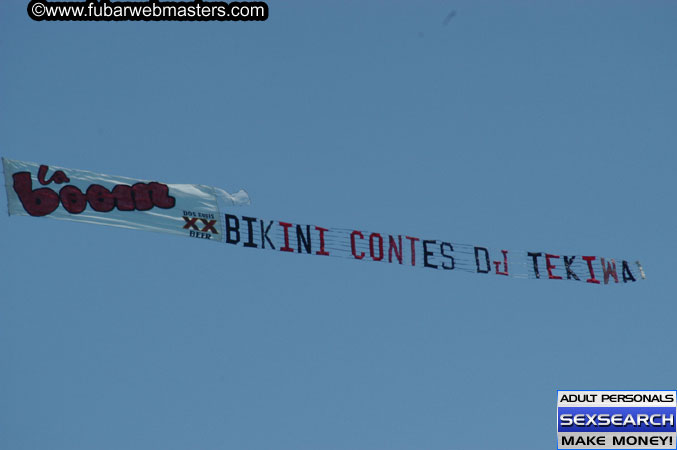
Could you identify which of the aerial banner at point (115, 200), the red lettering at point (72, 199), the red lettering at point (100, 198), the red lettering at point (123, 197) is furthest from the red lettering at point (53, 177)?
the red lettering at point (123, 197)

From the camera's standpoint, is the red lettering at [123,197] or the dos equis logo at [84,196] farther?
the red lettering at [123,197]

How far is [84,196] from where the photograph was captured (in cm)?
5606

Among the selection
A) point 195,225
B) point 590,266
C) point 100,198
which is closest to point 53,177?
point 100,198

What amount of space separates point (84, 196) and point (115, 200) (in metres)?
1.28

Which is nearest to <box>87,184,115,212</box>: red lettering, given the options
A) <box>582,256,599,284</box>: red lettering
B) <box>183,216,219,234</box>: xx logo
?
<box>183,216,219,234</box>: xx logo

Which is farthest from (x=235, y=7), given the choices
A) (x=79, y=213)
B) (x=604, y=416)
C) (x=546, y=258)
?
(x=604, y=416)

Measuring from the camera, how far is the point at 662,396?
5634cm

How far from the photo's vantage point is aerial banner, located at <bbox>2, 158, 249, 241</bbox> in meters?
54.5

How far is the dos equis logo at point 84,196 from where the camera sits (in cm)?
5441

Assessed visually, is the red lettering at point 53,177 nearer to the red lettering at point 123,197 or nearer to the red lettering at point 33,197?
the red lettering at point 33,197

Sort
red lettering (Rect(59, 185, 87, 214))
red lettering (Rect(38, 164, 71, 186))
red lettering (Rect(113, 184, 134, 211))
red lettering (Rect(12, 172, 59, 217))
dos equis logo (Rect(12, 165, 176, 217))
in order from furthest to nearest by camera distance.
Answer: red lettering (Rect(113, 184, 134, 211)) → red lettering (Rect(59, 185, 87, 214)) → red lettering (Rect(38, 164, 71, 186)) → dos equis logo (Rect(12, 165, 176, 217)) → red lettering (Rect(12, 172, 59, 217))

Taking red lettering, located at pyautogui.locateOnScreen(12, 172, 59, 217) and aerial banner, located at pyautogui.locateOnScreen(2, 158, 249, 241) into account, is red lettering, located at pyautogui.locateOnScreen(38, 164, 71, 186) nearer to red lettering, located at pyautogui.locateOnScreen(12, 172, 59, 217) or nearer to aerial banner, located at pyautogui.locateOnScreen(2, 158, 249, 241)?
aerial banner, located at pyautogui.locateOnScreen(2, 158, 249, 241)

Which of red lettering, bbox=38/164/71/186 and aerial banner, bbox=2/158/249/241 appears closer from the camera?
aerial banner, bbox=2/158/249/241

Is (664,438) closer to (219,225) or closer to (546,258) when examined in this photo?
(546,258)
